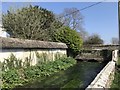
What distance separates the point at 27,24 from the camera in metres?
27.9

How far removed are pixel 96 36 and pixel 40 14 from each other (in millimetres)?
25873

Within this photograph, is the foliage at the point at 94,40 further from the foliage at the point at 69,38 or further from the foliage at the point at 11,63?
the foliage at the point at 11,63

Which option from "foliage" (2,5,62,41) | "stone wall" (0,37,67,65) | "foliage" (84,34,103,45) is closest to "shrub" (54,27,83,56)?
"foliage" (2,5,62,41)

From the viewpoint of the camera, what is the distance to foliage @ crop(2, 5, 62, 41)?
27598mm

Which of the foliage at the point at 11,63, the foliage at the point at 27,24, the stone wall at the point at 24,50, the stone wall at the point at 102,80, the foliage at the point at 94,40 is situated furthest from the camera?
the foliage at the point at 94,40

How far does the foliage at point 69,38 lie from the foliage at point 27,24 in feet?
6.05

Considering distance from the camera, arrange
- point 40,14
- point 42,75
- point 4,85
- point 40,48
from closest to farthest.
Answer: point 4,85, point 42,75, point 40,48, point 40,14

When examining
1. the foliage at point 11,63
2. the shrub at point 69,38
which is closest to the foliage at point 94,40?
the shrub at point 69,38

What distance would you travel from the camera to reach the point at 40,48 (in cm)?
1816

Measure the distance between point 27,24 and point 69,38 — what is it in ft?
17.4

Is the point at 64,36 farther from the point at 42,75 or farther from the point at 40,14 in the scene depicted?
the point at 42,75

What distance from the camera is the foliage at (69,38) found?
92.0 feet

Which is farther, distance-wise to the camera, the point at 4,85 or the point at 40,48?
the point at 40,48

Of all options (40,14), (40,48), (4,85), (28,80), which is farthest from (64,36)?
(4,85)
